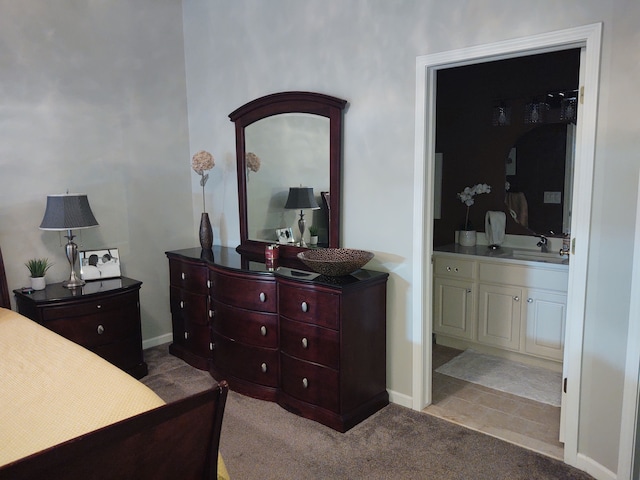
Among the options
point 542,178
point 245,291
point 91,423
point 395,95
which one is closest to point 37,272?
point 245,291

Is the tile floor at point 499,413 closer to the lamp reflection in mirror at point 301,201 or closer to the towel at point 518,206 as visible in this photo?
the lamp reflection in mirror at point 301,201

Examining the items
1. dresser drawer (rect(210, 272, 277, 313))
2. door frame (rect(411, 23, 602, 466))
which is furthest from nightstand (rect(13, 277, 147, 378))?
door frame (rect(411, 23, 602, 466))

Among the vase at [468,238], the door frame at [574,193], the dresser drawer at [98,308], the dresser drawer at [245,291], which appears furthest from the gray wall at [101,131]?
the vase at [468,238]

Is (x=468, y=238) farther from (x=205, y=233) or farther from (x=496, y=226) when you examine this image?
(x=205, y=233)

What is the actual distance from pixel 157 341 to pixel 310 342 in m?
1.96

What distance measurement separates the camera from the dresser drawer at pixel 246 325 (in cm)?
303

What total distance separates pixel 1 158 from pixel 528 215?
404 cm

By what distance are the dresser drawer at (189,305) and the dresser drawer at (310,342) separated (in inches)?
34.7

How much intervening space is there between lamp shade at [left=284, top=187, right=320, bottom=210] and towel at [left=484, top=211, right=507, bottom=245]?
1742 mm

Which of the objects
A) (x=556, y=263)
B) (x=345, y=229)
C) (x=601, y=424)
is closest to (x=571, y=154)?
(x=556, y=263)

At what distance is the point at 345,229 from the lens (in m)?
3.18

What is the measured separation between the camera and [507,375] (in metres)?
3.51

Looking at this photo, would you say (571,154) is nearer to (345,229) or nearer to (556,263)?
(556,263)

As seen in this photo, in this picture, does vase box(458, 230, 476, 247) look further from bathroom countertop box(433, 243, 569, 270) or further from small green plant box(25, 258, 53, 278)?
small green plant box(25, 258, 53, 278)
